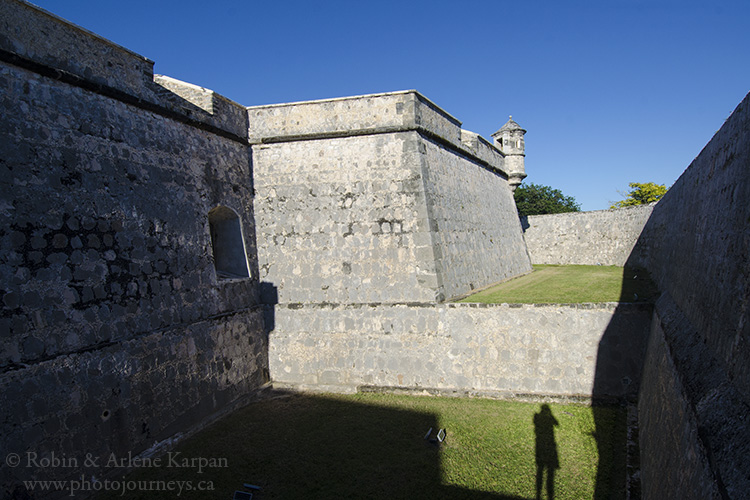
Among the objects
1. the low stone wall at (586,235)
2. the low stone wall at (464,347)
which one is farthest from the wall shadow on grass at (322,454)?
the low stone wall at (586,235)

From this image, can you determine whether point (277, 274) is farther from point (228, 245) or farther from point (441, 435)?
point (441, 435)

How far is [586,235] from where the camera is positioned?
21.7m

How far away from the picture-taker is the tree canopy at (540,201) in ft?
146

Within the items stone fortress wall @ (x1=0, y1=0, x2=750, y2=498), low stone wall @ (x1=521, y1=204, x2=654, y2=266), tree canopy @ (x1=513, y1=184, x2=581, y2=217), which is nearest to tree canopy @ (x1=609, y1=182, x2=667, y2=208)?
tree canopy @ (x1=513, y1=184, x2=581, y2=217)

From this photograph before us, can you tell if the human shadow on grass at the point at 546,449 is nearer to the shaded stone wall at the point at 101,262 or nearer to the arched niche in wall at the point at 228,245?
the shaded stone wall at the point at 101,262

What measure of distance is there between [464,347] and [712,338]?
191 inches

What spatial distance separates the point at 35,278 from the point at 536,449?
6841 millimetres

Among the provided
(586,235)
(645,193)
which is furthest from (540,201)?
(586,235)

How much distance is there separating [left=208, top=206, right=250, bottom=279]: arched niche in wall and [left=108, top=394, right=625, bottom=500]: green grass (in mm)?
2824

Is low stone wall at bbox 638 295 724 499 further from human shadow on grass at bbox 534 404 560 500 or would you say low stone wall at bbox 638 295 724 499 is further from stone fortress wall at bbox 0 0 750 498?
human shadow on grass at bbox 534 404 560 500

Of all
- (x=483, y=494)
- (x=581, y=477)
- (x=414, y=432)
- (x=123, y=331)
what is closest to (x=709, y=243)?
(x=581, y=477)

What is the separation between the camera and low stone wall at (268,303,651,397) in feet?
25.3

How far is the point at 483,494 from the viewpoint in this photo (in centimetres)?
527

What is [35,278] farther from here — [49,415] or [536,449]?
[536,449]
